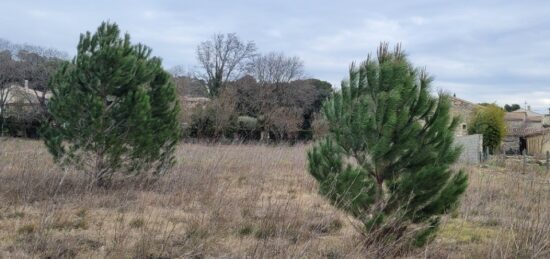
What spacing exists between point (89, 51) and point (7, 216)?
3535 mm

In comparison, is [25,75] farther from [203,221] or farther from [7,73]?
[203,221]

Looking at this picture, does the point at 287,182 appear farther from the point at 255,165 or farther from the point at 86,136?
the point at 86,136

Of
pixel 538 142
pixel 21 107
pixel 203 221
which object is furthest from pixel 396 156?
pixel 538 142

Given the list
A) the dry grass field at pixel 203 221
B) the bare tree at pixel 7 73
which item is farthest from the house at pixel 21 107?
the dry grass field at pixel 203 221

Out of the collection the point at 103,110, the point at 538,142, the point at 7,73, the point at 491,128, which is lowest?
the point at 538,142

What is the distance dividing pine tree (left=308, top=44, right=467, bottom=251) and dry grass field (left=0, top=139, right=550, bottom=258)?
310 mm

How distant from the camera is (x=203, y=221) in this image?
16.5ft

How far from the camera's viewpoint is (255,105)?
34969mm

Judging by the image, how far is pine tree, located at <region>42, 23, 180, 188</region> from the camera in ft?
25.1

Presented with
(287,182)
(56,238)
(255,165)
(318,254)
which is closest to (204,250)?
(318,254)

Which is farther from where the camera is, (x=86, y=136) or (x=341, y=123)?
(x=86, y=136)

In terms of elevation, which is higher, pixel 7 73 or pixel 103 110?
pixel 7 73

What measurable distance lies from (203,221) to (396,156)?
2.27 metres

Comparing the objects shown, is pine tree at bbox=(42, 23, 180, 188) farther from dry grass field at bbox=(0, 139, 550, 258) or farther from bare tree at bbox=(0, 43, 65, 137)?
bare tree at bbox=(0, 43, 65, 137)
